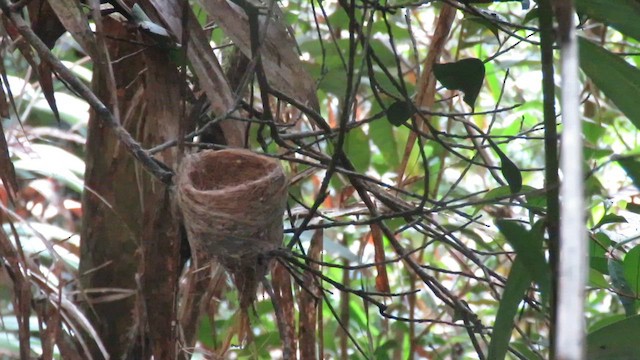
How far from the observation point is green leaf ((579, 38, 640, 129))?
1.74 ft

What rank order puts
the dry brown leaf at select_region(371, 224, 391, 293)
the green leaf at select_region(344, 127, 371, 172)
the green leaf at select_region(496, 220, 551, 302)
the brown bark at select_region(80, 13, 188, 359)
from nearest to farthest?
the green leaf at select_region(496, 220, 551, 302), the brown bark at select_region(80, 13, 188, 359), the dry brown leaf at select_region(371, 224, 391, 293), the green leaf at select_region(344, 127, 371, 172)

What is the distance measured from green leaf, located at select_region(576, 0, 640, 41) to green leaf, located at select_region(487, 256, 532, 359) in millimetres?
180

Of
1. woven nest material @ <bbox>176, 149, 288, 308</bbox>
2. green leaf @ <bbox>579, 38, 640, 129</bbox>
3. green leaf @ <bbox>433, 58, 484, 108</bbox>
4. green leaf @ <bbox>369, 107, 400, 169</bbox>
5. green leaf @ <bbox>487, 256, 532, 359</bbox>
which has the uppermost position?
green leaf @ <bbox>369, 107, 400, 169</bbox>

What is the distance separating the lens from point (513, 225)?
0.40m

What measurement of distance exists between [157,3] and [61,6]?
0.26ft

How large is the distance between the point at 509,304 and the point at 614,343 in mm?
111

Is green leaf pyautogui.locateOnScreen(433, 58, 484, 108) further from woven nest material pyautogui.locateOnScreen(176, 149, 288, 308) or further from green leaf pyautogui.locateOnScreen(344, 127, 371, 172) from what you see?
green leaf pyautogui.locateOnScreen(344, 127, 371, 172)

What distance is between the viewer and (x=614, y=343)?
21.0 inches

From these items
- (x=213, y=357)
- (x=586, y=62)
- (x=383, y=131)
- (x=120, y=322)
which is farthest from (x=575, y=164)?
(x=383, y=131)

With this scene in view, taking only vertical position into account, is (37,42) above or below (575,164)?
above

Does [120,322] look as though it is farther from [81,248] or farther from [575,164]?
[575,164]

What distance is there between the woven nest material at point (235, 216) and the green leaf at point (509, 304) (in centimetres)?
18

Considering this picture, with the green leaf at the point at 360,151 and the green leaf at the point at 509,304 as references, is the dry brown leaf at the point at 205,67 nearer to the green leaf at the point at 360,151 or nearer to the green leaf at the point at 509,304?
the green leaf at the point at 509,304

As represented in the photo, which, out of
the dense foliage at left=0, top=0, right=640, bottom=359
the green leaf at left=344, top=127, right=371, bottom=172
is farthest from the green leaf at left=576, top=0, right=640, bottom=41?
the green leaf at left=344, top=127, right=371, bottom=172
